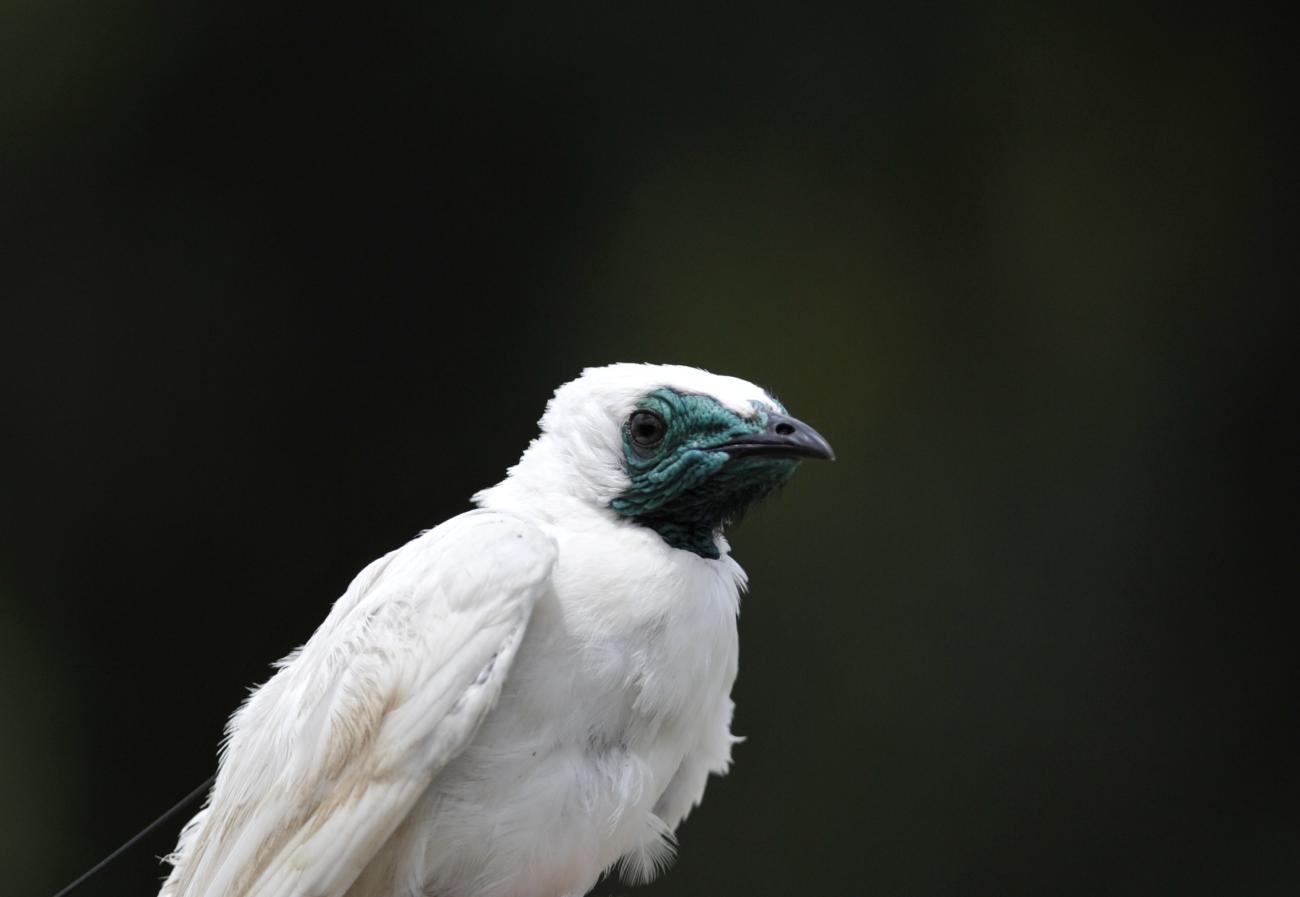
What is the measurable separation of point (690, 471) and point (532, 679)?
1.29ft

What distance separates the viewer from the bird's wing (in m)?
1.91

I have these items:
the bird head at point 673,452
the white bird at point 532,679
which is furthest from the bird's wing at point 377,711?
the bird head at point 673,452

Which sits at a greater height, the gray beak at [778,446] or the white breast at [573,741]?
the gray beak at [778,446]

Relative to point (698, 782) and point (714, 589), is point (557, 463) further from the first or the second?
point (698, 782)

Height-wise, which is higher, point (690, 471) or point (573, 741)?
point (690, 471)

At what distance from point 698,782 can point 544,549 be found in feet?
1.98

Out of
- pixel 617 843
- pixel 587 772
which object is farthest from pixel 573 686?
pixel 617 843

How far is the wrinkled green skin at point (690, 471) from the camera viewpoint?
211cm

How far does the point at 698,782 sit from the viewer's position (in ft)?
7.79

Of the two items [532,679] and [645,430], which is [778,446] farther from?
[532,679]

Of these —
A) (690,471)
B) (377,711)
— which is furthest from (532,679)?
(690,471)

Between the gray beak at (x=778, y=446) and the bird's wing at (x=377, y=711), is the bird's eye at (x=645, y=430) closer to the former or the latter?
the gray beak at (x=778, y=446)

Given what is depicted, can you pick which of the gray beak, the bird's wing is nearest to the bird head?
the gray beak

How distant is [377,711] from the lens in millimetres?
1967
